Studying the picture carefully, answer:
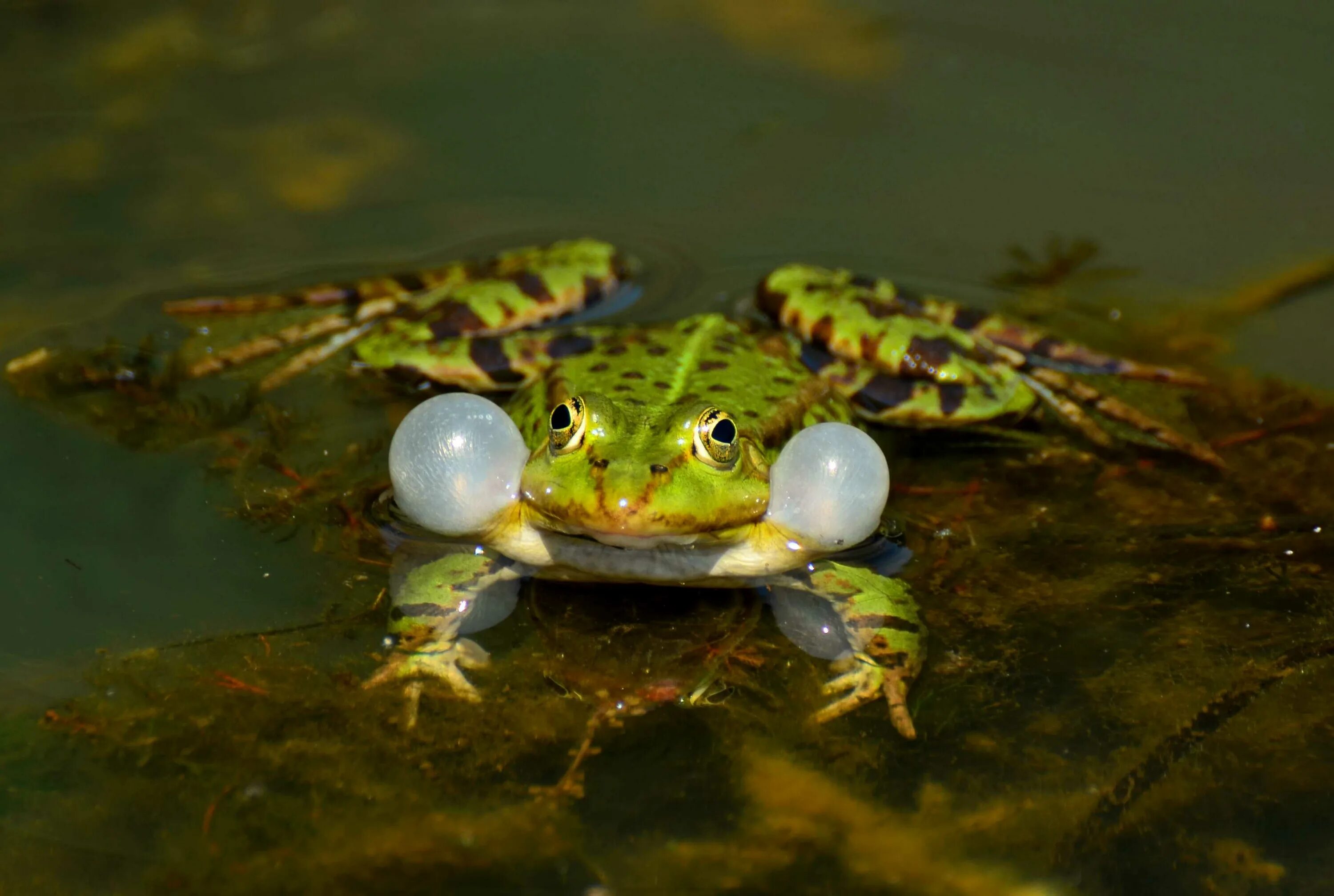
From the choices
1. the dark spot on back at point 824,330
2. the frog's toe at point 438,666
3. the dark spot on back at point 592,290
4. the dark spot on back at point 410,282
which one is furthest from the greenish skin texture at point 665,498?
the dark spot on back at point 410,282

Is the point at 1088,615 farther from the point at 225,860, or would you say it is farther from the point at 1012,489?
the point at 225,860

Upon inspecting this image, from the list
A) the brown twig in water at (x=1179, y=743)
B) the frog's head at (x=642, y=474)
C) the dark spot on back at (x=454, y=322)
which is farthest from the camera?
the dark spot on back at (x=454, y=322)

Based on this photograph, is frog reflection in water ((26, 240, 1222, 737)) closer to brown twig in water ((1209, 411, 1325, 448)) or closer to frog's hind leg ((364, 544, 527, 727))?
frog's hind leg ((364, 544, 527, 727))

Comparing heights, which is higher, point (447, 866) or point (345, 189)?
point (345, 189)

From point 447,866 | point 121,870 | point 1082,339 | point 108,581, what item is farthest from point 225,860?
point 1082,339

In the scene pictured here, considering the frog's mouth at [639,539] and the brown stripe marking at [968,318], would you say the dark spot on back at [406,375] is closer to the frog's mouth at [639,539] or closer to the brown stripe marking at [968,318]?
the frog's mouth at [639,539]

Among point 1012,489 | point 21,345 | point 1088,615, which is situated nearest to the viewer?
point 1088,615
